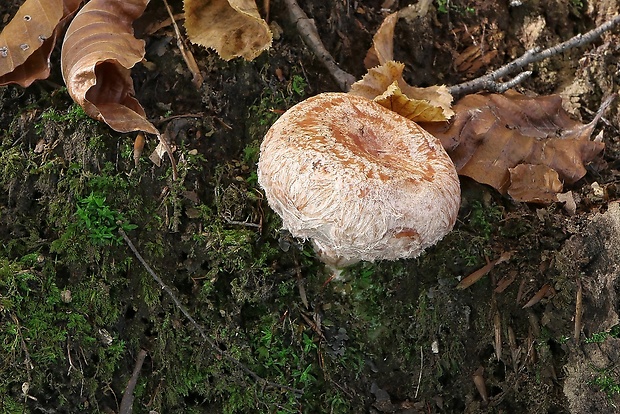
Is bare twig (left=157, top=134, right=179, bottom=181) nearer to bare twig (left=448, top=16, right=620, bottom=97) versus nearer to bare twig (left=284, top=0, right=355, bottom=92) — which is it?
bare twig (left=284, top=0, right=355, bottom=92)

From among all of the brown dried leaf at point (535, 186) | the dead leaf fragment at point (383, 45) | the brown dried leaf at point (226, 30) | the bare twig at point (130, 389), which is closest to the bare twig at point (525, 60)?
the dead leaf fragment at point (383, 45)

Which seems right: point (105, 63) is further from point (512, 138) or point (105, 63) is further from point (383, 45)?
point (512, 138)

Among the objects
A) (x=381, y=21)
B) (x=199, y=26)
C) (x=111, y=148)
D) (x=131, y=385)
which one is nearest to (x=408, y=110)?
(x=381, y=21)

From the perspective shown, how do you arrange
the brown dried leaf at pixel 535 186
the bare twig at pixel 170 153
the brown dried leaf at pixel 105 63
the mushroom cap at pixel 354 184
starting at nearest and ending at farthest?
the mushroom cap at pixel 354 184 → the brown dried leaf at pixel 105 63 → the bare twig at pixel 170 153 → the brown dried leaf at pixel 535 186

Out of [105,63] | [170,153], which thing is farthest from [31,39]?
[170,153]

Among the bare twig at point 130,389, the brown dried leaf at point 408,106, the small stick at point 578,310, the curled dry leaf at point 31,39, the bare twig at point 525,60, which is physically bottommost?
the small stick at point 578,310

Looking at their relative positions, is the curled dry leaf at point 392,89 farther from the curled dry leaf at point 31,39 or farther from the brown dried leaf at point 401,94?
the curled dry leaf at point 31,39

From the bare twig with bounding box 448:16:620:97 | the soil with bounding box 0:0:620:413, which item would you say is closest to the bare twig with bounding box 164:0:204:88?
the soil with bounding box 0:0:620:413
